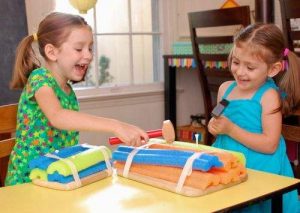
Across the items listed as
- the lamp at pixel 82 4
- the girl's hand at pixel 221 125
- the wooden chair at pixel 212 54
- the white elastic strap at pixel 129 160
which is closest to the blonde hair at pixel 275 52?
the girl's hand at pixel 221 125

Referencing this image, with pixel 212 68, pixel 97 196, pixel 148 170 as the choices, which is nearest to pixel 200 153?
pixel 148 170

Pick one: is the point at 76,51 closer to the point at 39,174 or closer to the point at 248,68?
the point at 39,174

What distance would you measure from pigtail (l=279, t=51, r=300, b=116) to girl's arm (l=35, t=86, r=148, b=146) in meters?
0.71

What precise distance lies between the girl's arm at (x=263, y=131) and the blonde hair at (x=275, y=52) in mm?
74

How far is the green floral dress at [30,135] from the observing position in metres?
1.40

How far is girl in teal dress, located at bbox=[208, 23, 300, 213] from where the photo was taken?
1506 mm

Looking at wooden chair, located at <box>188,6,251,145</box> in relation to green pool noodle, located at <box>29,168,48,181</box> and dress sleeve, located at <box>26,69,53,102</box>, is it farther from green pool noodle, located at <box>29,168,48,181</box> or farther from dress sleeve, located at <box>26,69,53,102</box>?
green pool noodle, located at <box>29,168,48,181</box>

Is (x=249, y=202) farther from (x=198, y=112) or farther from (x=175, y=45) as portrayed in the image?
(x=198, y=112)

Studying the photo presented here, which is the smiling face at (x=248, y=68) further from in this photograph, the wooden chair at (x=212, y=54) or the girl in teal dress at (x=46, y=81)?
the wooden chair at (x=212, y=54)

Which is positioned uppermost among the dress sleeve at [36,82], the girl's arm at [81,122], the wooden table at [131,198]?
the dress sleeve at [36,82]

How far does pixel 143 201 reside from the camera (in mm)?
974

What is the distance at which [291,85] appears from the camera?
1.62 m

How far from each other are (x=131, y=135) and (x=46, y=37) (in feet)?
1.88

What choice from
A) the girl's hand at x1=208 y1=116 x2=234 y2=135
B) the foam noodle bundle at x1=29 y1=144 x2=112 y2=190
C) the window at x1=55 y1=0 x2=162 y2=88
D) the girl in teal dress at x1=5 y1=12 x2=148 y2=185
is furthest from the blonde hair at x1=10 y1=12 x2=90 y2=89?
the window at x1=55 y1=0 x2=162 y2=88
